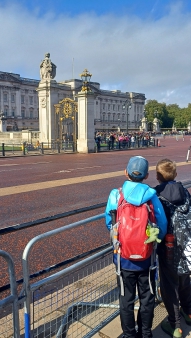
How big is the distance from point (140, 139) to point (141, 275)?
34.6m

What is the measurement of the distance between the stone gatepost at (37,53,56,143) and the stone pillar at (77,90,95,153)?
276 centimetres

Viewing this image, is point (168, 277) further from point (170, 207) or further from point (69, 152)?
point (69, 152)

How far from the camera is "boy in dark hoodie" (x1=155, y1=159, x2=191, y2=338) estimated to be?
279cm

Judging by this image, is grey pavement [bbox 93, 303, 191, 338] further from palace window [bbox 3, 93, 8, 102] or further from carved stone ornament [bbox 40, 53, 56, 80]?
palace window [bbox 3, 93, 8, 102]

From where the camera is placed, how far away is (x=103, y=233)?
231 inches

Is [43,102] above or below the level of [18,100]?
below

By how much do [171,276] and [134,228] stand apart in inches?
31.0

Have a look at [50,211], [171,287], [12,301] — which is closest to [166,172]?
[171,287]

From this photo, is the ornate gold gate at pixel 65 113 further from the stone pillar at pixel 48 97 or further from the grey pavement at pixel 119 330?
the grey pavement at pixel 119 330

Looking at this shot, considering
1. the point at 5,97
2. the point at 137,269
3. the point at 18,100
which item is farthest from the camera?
the point at 18,100

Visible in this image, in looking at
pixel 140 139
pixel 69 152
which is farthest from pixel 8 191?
pixel 140 139

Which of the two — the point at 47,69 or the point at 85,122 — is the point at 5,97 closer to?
the point at 47,69

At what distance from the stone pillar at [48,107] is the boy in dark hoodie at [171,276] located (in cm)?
2534

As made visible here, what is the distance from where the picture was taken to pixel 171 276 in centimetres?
291
